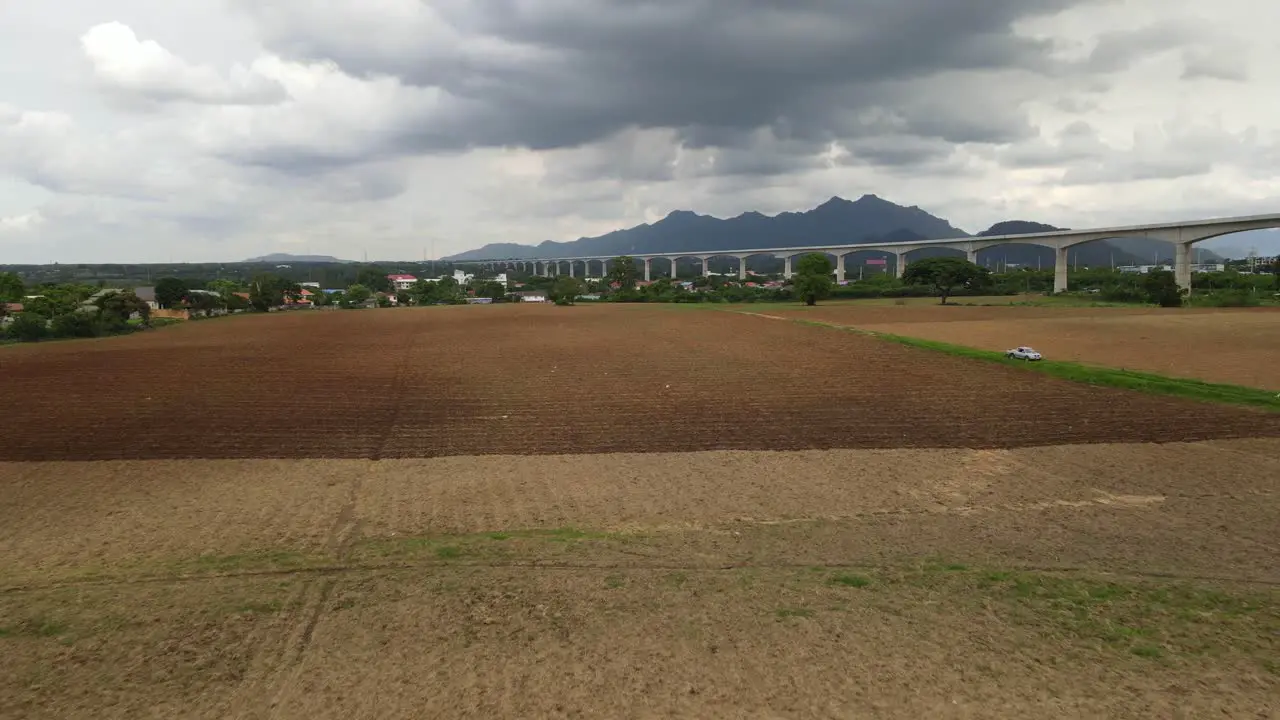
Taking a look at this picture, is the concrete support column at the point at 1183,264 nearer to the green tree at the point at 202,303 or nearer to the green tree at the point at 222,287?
the green tree at the point at 202,303

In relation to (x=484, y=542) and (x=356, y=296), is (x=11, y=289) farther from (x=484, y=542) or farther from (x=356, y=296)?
(x=484, y=542)

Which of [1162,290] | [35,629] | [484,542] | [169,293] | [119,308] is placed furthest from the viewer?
[169,293]

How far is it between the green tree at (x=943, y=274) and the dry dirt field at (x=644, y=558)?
232 ft

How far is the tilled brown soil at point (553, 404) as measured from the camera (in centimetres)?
1756

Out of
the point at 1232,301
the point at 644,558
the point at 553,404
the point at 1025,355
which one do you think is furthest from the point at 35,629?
the point at 1232,301

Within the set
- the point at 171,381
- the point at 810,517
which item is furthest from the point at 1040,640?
the point at 171,381

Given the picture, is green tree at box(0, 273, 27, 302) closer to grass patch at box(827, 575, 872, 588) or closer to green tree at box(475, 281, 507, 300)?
green tree at box(475, 281, 507, 300)

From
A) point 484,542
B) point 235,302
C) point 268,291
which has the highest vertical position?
point 268,291

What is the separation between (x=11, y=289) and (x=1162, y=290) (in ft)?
405

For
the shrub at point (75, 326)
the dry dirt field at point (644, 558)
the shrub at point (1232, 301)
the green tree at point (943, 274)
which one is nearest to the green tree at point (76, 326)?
the shrub at point (75, 326)

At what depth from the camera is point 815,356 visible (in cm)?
3416

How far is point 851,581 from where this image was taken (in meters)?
9.05

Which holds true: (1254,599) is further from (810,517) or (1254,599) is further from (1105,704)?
(810,517)

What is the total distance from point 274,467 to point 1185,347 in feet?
125
